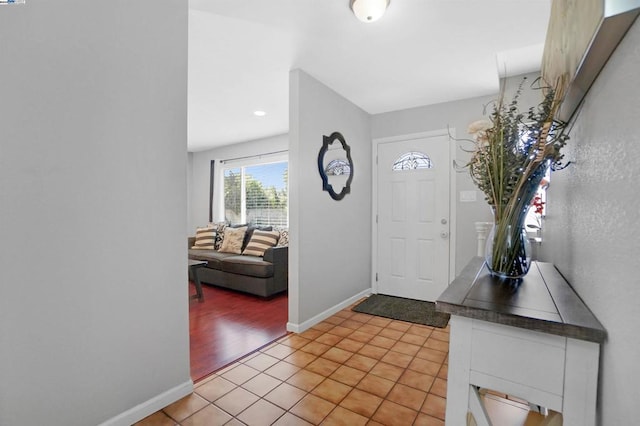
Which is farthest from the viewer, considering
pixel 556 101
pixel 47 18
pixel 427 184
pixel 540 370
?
pixel 427 184

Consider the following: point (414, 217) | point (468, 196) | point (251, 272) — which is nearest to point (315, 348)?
point (251, 272)

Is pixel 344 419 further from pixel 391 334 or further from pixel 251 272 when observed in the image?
pixel 251 272

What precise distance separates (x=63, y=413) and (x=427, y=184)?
3.49 meters

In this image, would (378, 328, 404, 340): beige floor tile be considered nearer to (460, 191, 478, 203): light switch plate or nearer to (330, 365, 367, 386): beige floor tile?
(330, 365, 367, 386): beige floor tile

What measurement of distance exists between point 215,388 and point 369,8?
2510 mm

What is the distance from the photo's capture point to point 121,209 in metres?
1.45

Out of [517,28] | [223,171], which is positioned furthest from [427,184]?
[223,171]

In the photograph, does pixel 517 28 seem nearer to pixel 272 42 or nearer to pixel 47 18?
pixel 272 42

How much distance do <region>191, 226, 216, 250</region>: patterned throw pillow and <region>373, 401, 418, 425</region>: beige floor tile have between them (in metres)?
3.96

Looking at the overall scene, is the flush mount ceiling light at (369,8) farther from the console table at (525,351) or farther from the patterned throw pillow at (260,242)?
the patterned throw pillow at (260,242)

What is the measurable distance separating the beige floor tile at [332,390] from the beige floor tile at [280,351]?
1.51ft

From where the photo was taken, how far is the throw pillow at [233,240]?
14.8ft

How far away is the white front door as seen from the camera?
340 cm

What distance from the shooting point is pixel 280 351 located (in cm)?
229
